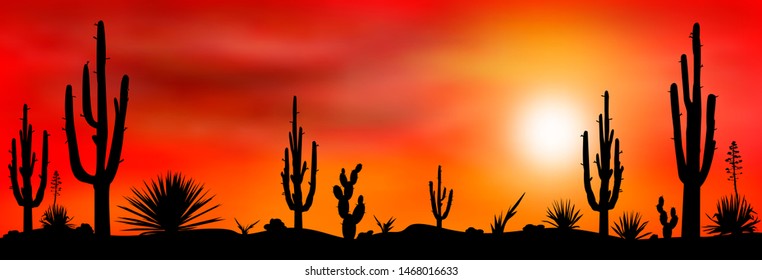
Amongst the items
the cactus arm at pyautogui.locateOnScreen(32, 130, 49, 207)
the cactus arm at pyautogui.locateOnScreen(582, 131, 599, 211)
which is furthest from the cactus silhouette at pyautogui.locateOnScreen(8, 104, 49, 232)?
the cactus arm at pyautogui.locateOnScreen(582, 131, 599, 211)

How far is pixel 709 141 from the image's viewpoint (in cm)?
1532

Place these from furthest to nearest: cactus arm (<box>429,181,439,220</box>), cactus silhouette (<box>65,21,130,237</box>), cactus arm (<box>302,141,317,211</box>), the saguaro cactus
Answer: cactus arm (<box>429,181,439,220</box>), cactus arm (<box>302,141,317,211</box>), the saguaro cactus, cactus silhouette (<box>65,21,130,237</box>)

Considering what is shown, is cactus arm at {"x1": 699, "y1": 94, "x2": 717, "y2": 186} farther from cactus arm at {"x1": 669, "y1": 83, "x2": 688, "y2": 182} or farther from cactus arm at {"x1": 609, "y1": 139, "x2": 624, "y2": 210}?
cactus arm at {"x1": 609, "y1": 139, "x2": 624, "y2": 210}

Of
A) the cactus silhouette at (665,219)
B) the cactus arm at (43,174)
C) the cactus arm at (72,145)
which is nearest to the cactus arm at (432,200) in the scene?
the cactus silhouette at (665,219)

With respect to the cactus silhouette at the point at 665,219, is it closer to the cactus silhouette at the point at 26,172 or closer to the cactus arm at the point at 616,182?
the cactus arm at the point at 616,182

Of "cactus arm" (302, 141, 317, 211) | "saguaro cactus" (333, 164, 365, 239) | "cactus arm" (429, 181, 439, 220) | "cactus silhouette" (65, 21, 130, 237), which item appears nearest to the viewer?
"cactus silhouette" (65, 21, 130, 237)

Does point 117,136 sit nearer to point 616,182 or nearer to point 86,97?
point 86,97

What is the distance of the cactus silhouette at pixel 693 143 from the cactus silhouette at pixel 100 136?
8398 millimetres

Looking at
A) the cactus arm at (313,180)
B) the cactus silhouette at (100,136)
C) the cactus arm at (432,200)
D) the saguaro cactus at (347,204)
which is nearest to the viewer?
the cactus silhouette at (100,136)

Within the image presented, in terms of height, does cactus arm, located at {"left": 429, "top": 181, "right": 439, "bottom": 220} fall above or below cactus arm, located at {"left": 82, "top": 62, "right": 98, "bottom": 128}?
below

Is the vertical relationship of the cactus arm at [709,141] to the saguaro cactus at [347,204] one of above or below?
above

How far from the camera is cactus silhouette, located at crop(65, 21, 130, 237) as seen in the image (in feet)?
43.8

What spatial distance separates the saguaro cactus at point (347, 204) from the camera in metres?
18.0
